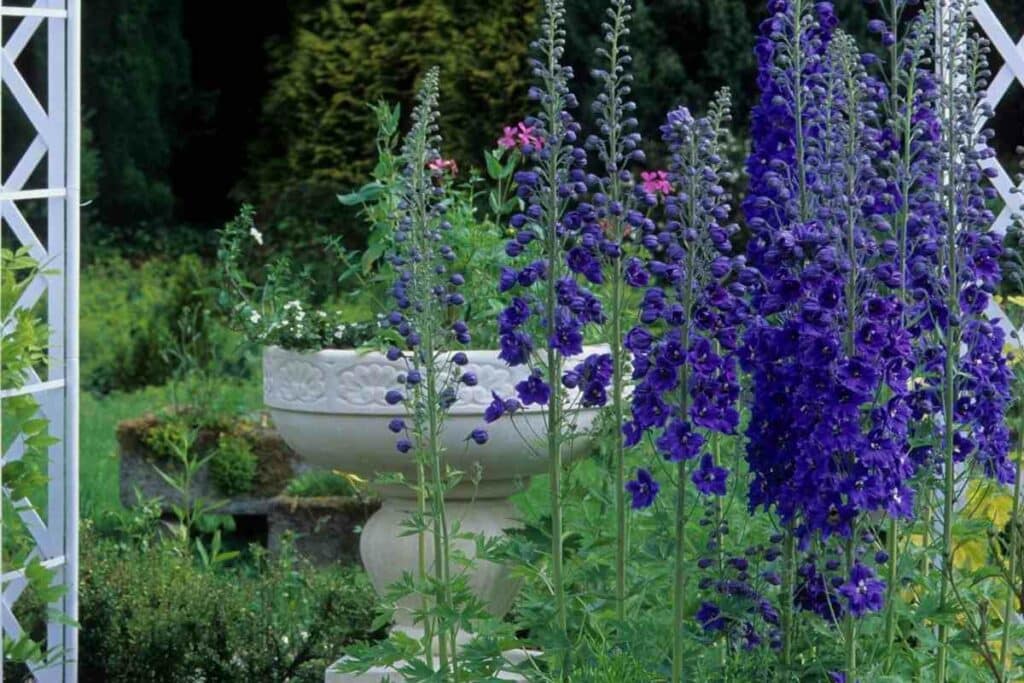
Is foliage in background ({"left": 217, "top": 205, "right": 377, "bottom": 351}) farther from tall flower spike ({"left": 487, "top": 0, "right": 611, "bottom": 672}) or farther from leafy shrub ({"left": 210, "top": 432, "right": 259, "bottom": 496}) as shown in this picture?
leafy shrub ({"left": 210, "top": 432, "right": 259, "bottom": 496})

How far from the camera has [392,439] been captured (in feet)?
11.6

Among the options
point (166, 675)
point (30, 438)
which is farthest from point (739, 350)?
point (166, 675)

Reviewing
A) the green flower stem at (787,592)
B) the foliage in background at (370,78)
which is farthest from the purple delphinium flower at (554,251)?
the foliage in background at (370,78)

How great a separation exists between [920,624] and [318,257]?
5.81 metres

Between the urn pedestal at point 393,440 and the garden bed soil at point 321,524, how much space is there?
4.55 feet

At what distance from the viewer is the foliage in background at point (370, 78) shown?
304 inches

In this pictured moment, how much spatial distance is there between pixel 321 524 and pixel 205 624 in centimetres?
121

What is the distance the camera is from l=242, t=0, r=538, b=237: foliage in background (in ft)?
25.4

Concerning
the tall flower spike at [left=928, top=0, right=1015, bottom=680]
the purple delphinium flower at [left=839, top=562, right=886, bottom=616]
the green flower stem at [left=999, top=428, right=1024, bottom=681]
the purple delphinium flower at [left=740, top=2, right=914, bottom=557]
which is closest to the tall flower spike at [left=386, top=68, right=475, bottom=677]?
the purple delphinium flower at [left=740, top=2, right=914, bottom=557]

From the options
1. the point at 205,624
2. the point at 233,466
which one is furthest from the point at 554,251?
the point at 233,466

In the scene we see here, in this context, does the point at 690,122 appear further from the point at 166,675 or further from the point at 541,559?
the point at 166,675

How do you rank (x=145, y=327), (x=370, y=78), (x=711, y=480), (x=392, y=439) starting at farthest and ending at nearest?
(x=370, y=78) → (x=145, y=327) → (x=392, y=439) → (x=711, y=480)

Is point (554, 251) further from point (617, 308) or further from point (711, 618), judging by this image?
point (711, 618)

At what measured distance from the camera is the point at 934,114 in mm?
2811
